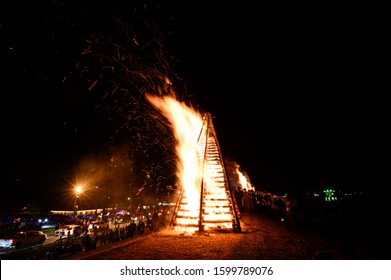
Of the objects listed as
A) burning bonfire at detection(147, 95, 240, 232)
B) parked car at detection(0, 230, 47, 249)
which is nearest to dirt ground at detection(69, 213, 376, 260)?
burning bonfire at detection(147, 95, 240, 232)

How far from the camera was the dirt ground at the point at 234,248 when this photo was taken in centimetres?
744

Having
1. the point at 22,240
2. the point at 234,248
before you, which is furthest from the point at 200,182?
the point at 22,240

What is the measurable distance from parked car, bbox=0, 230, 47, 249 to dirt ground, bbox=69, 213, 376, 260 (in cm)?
1809

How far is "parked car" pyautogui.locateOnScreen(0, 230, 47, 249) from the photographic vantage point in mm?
20578

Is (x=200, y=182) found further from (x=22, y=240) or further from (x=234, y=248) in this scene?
(x=22, y=240)

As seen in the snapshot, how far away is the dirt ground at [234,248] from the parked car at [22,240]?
18.1 m

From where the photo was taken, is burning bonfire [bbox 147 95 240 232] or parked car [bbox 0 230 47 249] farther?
parked car [bbox 0 230 47 249]

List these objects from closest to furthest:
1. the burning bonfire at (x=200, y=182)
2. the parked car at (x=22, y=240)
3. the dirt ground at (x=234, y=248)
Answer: the dirt ground at (x=234, y=248)
the burning bonfire at (x=200, y=182)
the parked car at (x=22, y=240)

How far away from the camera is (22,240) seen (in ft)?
71.1

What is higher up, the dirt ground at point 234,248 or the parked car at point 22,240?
the dirt ground at point 234,248

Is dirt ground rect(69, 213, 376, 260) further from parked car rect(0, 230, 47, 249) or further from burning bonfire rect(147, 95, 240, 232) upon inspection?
parked car rect(0, 230, 47, 249)

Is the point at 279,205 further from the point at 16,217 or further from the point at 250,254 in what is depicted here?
the point at 16,217

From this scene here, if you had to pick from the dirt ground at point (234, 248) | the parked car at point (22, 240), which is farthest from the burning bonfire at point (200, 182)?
the parked car at point (22, 240)

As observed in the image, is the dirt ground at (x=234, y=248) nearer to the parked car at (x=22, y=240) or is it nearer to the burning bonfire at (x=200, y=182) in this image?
the burning bonfire at (x=200, y=182)
